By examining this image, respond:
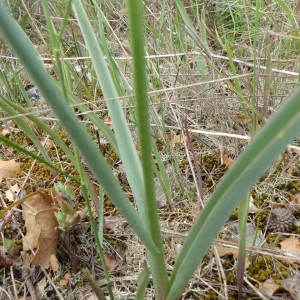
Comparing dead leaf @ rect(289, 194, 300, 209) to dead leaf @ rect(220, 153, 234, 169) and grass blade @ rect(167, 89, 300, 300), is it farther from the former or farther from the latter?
grass blade @ rect(167, 89, 300, 300)

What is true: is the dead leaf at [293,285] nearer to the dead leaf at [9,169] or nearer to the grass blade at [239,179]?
the grass blade at [239,179]

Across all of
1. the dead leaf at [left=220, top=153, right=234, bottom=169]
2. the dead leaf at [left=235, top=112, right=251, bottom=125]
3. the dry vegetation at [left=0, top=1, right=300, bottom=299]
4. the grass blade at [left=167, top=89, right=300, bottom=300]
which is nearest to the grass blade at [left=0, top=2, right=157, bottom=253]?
the grass blade at [left=167, top=89, right=300, bottom=300]

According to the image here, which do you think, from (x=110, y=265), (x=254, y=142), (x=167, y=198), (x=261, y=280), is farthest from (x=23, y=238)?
(x=254, y=142)

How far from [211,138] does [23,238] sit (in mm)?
543

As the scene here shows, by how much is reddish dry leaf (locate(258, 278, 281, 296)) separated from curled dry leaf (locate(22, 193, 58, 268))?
0.40m

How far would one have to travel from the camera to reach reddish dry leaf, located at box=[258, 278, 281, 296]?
76cm

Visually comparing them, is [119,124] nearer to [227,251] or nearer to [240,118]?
[227,251]

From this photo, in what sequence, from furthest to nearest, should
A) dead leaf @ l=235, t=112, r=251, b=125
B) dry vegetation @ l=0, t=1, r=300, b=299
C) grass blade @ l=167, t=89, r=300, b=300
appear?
dead leaf @ l=235, t=112, r=251, b=125
dry vegetation @ l=0, t=1, r=300, b=299
grass blade @ l=167, t=89, r=300, b=300

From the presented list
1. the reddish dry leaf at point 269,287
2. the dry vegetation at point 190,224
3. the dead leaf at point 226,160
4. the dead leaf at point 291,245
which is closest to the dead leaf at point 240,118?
the dry vegetation at point 190,224

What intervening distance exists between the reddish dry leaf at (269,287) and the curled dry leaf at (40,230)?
40cm

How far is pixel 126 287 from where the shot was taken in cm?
81

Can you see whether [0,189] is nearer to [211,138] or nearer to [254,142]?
[211,138]

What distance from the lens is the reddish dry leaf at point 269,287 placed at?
2.50 feet

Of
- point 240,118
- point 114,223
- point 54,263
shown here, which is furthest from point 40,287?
point 240,118
